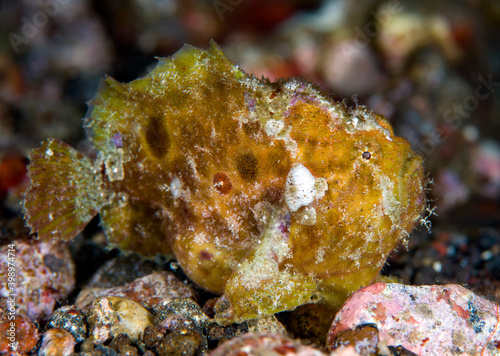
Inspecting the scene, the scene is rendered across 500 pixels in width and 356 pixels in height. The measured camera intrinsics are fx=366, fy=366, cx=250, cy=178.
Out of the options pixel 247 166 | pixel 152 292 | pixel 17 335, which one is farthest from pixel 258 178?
pixel 17 335

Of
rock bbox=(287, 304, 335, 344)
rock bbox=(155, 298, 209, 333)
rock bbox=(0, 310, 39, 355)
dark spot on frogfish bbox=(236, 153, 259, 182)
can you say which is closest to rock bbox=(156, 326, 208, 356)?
rock bbox=(155, 298, 209, 333)

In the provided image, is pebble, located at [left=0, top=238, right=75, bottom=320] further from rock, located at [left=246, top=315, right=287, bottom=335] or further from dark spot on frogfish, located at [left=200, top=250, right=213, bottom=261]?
rock, located at [left=246, top=315, right=287, bottom=335]

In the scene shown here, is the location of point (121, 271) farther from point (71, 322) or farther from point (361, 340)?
point (361, 340)

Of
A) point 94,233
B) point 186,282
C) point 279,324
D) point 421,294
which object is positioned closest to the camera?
point 421,294

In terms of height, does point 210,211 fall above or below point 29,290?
above

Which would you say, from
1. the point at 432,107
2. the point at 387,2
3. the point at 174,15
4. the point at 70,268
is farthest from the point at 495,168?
the point at 70,268

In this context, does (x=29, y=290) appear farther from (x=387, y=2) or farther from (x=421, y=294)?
(x=387, y=2)
